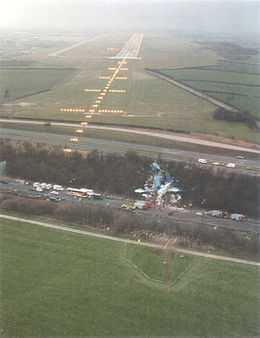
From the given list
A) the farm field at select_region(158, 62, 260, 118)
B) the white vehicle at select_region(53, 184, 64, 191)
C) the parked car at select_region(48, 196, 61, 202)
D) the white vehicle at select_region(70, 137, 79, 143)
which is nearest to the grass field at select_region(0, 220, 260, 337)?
the parked car at select_region(48, 196, 61, 202)

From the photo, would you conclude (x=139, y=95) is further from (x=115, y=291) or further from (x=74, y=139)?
(x=115, y=291)

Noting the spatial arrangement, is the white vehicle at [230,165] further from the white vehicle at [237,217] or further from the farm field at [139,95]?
the white vehicle at [237,217]

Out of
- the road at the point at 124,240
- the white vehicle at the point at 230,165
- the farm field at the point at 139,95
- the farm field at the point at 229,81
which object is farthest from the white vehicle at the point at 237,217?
the farm field at the point at 229,81

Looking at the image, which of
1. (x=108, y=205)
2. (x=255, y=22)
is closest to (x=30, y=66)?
(x=255, y=22)

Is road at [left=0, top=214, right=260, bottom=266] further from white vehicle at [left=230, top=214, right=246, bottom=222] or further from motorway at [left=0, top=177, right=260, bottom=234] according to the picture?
white vehicle at [left=230, top=214, right=246, bottom=222]

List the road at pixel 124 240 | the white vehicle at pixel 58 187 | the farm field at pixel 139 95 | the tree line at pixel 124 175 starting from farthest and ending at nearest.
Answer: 1. the farm field at pixel 139 95
2. the white vehicle at pixel 58 187
3. the tree line at pixel 124 175
4. the road at pixel 124 240

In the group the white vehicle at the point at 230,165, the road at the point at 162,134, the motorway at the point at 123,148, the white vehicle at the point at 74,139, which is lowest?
the white vehicle at the point at 230,165
